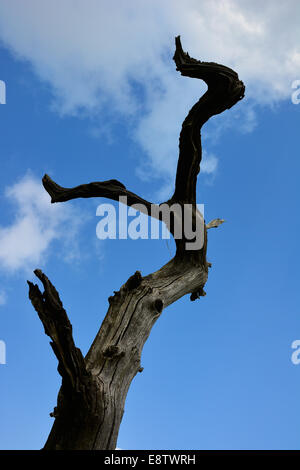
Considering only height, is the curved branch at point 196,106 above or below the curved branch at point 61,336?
above

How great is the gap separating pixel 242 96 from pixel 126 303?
2.63 meters

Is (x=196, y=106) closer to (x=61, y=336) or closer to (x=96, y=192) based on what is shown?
(x=96, y=192)

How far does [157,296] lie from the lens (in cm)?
Result: 333

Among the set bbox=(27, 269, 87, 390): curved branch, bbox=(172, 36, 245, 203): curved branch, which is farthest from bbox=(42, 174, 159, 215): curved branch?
bbox=(27, 269, 87, 390): curved branch

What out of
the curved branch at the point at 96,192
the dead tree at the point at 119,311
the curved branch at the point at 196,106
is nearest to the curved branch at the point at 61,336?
the dead tree at the point at 119,311

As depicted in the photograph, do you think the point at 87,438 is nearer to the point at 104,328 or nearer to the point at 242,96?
the point at 104,328

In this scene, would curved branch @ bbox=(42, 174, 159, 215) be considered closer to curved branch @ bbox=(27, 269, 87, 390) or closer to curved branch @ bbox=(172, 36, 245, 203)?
curved branch @ bbox=(172, 36, 245, 203)

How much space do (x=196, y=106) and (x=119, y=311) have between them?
2.34 m

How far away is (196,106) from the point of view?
4035 millimetres

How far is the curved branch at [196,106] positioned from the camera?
3896 millimetres

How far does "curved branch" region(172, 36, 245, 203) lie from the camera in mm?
3896

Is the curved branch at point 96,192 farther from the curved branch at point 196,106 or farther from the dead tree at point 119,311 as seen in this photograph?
the curved branch at point 196,106

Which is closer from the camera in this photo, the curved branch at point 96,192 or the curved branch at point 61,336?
the curved branch at point 61,336
